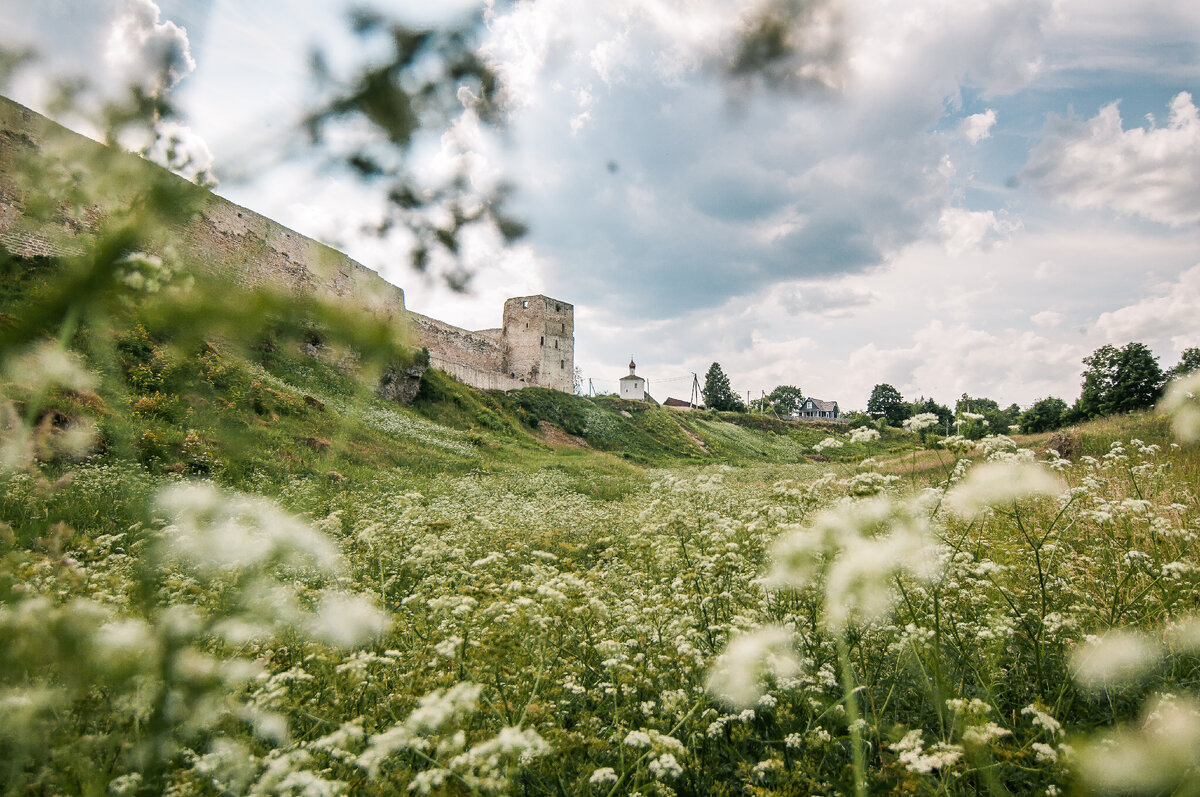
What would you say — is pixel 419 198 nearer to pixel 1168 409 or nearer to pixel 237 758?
pixel 237 758

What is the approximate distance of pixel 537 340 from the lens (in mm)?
45594

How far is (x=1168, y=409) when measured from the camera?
4855 mm

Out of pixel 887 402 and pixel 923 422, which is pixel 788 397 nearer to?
pixel 887 402

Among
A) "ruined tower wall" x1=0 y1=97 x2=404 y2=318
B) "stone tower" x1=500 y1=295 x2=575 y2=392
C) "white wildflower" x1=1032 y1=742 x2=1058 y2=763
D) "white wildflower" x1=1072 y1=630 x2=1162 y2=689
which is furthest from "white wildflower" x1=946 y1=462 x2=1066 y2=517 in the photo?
"stone tower" x1=500 y1=295 x2=575 y2=392

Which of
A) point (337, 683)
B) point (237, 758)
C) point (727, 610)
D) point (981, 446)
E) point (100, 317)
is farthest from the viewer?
point (981, 446)

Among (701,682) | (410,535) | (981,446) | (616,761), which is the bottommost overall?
(616,761)

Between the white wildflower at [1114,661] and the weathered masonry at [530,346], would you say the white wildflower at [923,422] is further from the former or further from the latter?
the weathered masonry at [530,346]

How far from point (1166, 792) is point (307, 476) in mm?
10676

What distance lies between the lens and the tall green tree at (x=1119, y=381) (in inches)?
1404

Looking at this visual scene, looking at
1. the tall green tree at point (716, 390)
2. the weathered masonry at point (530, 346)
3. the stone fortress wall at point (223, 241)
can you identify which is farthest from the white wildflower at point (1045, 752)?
the tall green tree at point (716, 390)

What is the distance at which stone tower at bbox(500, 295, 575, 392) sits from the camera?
149 feet

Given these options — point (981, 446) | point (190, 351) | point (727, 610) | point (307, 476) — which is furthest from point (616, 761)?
point (307, 476)

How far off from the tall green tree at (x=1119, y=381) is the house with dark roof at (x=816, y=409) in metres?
71.9

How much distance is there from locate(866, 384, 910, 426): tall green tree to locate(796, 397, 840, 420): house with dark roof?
39.7 feet
